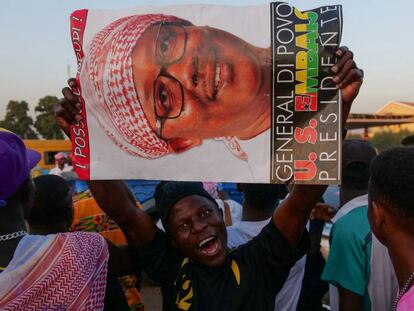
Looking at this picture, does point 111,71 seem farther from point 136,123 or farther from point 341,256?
point 341,256

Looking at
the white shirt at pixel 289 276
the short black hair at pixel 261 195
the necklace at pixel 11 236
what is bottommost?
the white shirt at pixel 289 276

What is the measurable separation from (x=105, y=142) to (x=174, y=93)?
1.12 feet

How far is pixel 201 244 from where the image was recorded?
1.84 meters

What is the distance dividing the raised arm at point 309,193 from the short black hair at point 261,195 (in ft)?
2.11

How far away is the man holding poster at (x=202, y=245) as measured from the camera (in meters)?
1.74

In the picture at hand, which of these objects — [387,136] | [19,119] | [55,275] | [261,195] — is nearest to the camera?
[55,275]

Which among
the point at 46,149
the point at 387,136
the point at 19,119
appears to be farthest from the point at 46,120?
the point at 387,136

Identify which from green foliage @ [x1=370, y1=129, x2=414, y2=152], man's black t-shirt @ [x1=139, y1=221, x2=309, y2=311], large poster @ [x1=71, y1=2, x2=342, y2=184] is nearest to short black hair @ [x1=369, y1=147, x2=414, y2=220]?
large poster @ [x1=71, y1=2, x2=342, y2=184]

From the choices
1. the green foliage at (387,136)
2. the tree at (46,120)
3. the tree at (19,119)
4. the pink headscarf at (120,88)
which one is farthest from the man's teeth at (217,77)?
the tree at (19,119)

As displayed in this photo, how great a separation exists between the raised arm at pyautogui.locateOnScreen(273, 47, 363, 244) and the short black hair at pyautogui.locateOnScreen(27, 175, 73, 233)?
1.13m

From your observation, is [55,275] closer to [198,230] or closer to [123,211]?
[123,211]

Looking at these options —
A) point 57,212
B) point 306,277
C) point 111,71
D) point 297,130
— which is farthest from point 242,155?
point 306,277

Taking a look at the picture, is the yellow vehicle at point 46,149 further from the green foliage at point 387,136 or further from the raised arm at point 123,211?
the green foliage at point 387,136

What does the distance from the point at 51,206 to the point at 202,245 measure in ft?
2.84
